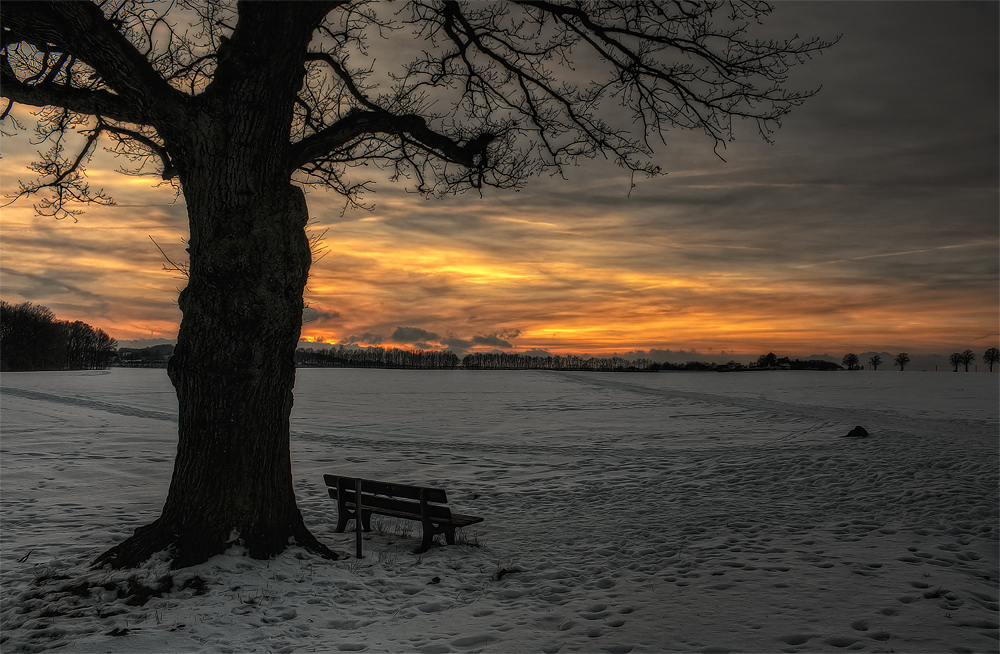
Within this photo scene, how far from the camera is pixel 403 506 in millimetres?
8094

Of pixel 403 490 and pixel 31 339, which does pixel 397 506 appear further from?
pixel 31 339

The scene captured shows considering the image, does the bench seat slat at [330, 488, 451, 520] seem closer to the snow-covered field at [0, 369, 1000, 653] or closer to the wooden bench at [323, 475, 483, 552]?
the wooden bench at [323, 475, 483, 552]

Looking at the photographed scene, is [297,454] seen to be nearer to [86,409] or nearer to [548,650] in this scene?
[548,650]

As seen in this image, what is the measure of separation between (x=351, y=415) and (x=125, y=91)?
23501 mm

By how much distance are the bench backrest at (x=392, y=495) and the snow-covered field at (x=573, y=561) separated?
0.50m

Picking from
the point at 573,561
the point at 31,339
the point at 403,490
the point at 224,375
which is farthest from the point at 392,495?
the point at 31,339

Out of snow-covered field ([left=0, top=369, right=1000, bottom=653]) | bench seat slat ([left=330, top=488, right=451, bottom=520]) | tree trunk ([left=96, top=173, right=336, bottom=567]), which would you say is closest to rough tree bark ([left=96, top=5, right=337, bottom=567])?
tree trunk ([left=96, top=173, right=336, bottom=567])

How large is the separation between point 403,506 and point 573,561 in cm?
232

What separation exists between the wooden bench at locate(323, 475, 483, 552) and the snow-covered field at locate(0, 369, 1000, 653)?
1.01 ft

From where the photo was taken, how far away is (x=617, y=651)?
4.97 m

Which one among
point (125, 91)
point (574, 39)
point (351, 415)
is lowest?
point (351, 415)

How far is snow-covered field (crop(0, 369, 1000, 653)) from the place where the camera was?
5.19 m

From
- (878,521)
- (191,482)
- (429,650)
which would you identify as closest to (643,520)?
(878,521)

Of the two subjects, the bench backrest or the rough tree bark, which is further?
the bench backrest
